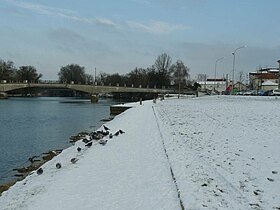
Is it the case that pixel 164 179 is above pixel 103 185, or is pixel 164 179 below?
above

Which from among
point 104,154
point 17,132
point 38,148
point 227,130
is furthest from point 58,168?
point 17,132

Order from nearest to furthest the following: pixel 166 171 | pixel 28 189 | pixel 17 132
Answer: pixel 28 189 < pixel 166 171 < pixel 17 132

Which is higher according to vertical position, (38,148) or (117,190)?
(117,190)

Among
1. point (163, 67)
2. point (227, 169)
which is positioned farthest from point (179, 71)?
point (227, 169)

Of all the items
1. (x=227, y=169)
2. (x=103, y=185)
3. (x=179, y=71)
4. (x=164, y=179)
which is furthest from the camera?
(x=179, y=71)

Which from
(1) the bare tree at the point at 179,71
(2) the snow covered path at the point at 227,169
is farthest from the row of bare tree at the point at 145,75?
(2) the snow covered path at the point at 227,169

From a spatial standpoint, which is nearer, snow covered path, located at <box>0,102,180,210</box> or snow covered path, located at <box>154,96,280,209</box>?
snow covered path, located at <box>154,96,280,209</box>

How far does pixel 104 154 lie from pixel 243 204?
8.37 metres

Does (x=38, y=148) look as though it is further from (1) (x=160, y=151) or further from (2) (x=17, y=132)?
(1) (x=160, y=151)

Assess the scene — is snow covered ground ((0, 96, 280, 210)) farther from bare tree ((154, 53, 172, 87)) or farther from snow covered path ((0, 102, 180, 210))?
bare tree ((154, 53, 172, 87))

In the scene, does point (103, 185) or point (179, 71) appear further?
point (179, 71)

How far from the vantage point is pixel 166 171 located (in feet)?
38.7

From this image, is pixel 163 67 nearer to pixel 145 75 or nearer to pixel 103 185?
pixel 145 75

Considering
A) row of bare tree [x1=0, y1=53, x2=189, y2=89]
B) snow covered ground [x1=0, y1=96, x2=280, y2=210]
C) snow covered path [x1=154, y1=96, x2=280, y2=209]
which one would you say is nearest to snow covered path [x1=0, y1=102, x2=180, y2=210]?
snow covered ground [x1=0, y1=96, x2=280, y2=210]
